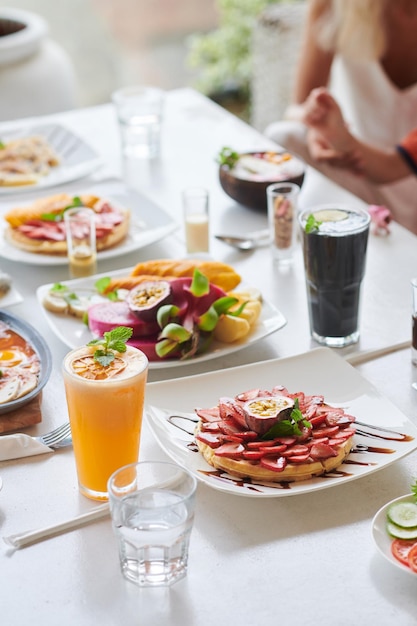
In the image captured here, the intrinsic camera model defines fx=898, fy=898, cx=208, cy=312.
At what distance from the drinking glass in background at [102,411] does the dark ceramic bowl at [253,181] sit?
94cm

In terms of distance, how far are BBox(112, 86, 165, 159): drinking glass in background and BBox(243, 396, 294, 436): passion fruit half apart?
1330 millimetres

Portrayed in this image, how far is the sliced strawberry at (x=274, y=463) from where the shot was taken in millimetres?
1093

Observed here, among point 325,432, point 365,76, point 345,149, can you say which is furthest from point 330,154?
point 325,432

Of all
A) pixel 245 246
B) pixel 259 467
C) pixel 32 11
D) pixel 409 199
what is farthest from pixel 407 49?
pixel 32 11

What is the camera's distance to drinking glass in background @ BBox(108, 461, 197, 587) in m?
0.97

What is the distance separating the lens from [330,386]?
52.9 inches

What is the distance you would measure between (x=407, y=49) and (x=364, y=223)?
63.7 inches

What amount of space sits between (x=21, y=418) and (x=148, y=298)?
300 millimetres

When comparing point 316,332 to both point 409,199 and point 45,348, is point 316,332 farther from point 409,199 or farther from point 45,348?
point 409,199

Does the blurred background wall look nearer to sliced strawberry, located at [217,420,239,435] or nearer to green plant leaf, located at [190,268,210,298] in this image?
green plant leaf, located at [190,268,210,298]

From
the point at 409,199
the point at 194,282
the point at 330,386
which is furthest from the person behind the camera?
the point at 409,199

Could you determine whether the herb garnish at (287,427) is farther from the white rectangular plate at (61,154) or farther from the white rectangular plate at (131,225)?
the white rectangular plate at (61,154)

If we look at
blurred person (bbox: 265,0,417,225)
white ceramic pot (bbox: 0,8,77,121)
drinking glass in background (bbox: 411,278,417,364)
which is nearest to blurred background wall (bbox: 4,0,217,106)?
white ceramic pot (bbox: 0,8,77,121)

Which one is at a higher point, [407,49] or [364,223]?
[364,223]
